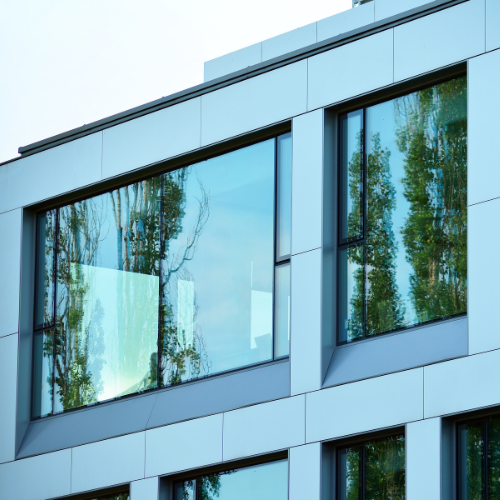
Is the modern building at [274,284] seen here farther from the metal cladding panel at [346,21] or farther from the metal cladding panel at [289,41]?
the metal cladding panel at [346,21]

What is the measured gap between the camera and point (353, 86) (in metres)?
16.2

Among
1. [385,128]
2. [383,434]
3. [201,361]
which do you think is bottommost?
[383,434]

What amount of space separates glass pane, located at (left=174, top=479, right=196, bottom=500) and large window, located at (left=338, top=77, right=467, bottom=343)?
9.98 feet

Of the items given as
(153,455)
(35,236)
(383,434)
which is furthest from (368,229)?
(35,236)

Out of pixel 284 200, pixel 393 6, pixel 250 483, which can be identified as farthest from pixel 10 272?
pixel 393 6

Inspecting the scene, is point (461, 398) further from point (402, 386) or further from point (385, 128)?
point (385, 128)

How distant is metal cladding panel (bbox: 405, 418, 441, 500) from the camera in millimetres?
14148

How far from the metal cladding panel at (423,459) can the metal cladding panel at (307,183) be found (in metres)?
2.92

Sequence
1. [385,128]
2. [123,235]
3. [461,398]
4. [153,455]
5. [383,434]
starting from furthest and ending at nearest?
[123,235] < [153,455] < [385,128] < [383,434] < [461,398]

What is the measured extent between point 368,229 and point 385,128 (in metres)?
1.28

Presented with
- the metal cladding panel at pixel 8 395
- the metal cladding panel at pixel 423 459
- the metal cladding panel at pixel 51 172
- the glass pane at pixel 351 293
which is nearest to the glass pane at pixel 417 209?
the glass pane at pixel 351 293

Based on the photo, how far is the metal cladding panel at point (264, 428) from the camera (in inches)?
624

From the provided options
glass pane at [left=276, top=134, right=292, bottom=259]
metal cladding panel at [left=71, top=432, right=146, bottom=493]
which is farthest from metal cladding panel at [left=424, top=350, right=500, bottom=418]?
metal cladding panel at [left=71, top=432, right=146, bottom=493]

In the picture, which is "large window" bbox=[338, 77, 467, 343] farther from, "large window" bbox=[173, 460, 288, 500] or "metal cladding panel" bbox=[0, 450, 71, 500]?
"metal cladding panel" bbox=[0, 450, 71, 500]
